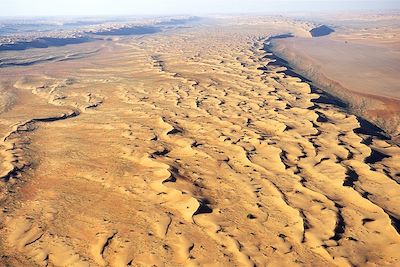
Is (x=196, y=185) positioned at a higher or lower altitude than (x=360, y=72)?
higher

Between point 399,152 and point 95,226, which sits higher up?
point 95,226

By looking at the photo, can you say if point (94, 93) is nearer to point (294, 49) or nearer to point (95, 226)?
point (95, 226)

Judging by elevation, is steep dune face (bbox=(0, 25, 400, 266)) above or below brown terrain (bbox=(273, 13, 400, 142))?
above

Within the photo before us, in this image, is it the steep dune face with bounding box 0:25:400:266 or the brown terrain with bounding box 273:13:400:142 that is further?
the brown terrain with bounding box 273:13:400:142

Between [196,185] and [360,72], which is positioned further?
[360,72]

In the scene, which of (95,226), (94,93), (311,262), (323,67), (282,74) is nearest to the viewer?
(311,262)

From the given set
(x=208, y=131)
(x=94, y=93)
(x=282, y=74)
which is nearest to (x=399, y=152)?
(x=208, y=131)
